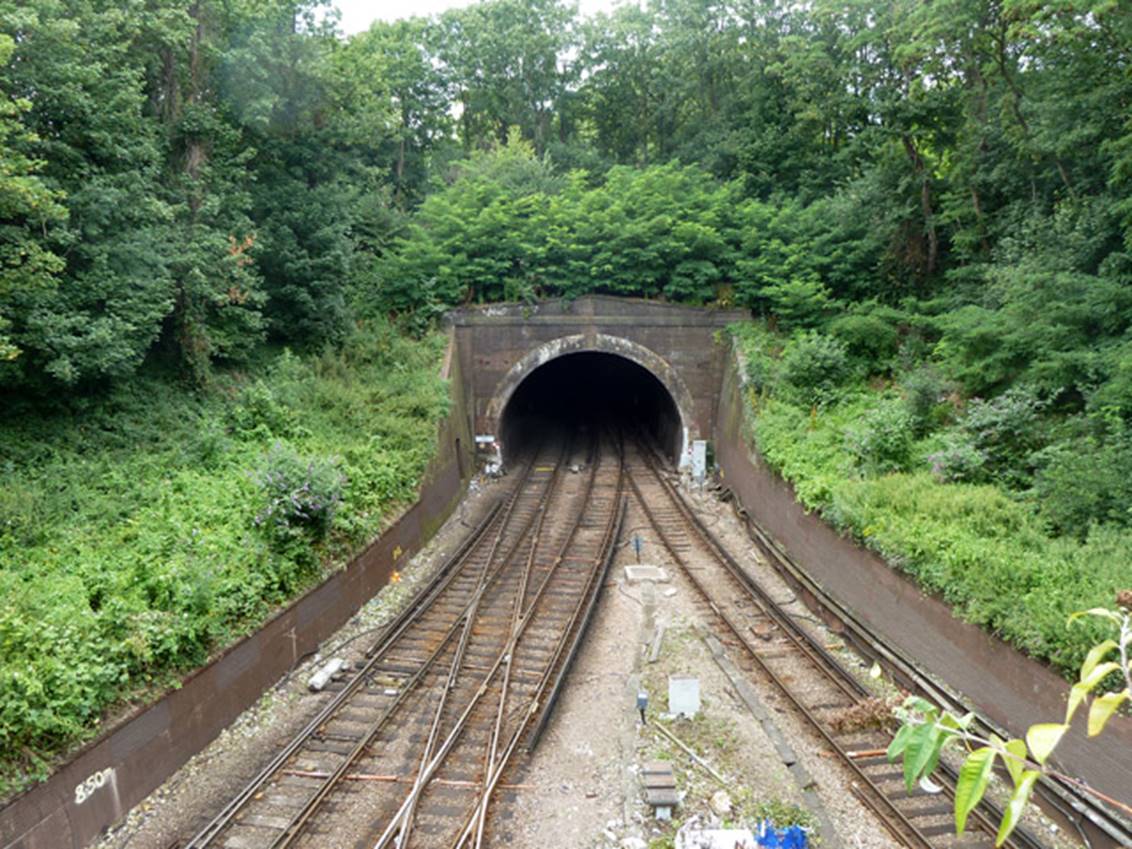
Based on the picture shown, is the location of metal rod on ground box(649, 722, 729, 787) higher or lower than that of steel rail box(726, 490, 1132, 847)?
lower

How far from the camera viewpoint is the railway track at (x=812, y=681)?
26.5 ft

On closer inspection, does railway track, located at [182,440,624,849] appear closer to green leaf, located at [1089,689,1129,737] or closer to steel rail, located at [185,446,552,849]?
steel rail, located at [185,446,552,849]

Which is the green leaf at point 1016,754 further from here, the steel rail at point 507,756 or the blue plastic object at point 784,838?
the steel rail at point 507,756

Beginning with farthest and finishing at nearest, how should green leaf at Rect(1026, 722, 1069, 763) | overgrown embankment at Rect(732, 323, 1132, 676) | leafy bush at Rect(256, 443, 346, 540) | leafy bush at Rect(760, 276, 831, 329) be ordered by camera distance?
leafy bush at Rect(760, 276, 831, 329) → leafy bush at Rect(256, 443, 346, 540) → overgrown embankment at Rect(732, 323, 1132, 676) → green leaf at Rect(1026, 722, 1069, 763)

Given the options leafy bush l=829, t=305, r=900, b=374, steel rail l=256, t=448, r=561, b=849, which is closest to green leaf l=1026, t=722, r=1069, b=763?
steel rail l=256, t=448, r=561, b=849

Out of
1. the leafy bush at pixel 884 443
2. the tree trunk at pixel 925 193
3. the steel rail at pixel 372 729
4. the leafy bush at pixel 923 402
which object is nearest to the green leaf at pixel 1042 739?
the steel rail at pixel 372 729

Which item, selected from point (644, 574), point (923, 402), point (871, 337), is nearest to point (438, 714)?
point (644, 574)

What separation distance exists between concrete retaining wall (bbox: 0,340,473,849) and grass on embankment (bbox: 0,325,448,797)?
243mm

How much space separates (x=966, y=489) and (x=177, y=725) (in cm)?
1195

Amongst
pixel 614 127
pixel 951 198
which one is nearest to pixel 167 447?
pixel 951 198

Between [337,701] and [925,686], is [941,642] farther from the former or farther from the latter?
[337,701]

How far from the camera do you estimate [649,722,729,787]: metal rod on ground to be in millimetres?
8797

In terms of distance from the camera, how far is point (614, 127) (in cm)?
4006

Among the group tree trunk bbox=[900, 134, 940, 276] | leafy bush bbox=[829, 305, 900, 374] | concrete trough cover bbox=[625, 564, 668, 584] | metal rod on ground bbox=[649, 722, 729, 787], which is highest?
tree trunk bbox=[900, 134, 940, 276]
